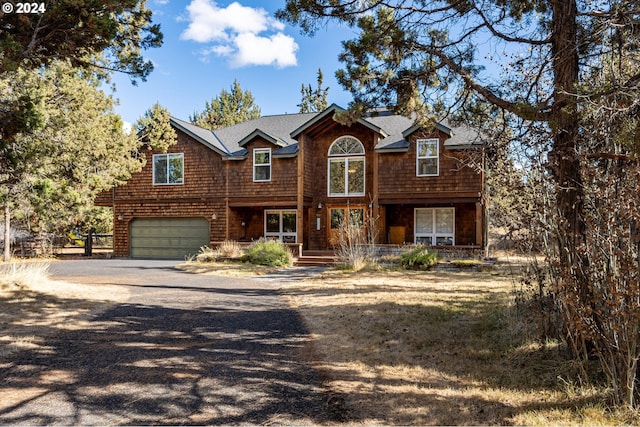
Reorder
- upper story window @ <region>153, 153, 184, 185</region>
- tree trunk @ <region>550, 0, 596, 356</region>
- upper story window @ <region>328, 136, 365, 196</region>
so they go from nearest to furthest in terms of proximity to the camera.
Answer: 1. tree trunk @ <region>550, 0, 596, 356</region>
2. upper story window @ <region>328, 136, 365, 196</region>
3. upper story window @ <region>153, 153, 184, 185</region>

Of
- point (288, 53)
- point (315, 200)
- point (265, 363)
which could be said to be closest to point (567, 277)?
point (265, 363)

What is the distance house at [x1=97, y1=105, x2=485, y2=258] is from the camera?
18.6 meters

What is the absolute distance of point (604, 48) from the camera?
561 cm

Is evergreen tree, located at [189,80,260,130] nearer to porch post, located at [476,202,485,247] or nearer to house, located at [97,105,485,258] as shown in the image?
house, located at [97,105,485,258]

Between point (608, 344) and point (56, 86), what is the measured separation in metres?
20.6

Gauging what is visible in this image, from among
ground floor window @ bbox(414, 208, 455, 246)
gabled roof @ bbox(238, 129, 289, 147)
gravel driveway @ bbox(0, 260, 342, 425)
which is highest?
gabled roof @ bbox(238, 129, 289, 147)

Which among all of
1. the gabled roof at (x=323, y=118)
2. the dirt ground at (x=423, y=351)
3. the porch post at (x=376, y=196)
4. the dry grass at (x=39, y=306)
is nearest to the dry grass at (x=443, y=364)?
the dirt ground at (x=423, y=351)

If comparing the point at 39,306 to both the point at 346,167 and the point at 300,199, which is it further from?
→ the point at 346,167

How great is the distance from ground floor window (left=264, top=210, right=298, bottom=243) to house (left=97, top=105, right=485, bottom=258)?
0.05m

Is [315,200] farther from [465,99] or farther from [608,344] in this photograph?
[608,344]

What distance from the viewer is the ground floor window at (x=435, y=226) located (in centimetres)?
1945

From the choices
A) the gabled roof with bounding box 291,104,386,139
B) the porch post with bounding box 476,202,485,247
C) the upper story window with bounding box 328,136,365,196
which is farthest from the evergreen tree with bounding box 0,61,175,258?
the porch post with bounding box 476,202,485,247

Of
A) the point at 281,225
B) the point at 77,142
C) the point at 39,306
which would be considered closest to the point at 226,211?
the point at 281,225

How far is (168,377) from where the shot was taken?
14.8 ft
